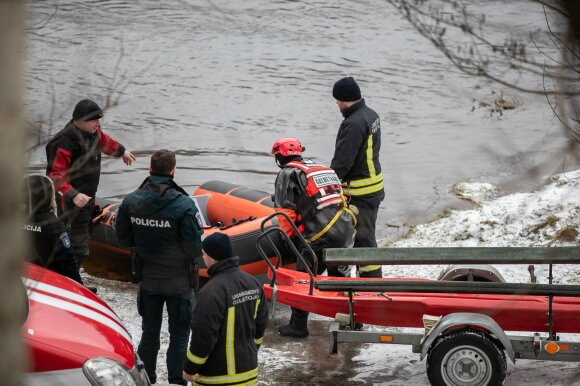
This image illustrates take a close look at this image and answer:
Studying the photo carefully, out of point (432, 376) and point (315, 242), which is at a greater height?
point (315, 242)

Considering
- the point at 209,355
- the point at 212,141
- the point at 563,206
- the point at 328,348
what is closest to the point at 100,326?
the point at 209,355

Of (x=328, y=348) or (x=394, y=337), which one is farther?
(x=328, y=348)

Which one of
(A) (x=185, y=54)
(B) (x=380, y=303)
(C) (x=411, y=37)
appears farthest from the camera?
(C) (x=411, y=37)

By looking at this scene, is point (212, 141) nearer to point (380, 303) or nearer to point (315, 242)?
point (315, 242)

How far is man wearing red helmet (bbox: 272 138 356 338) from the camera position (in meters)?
7.74

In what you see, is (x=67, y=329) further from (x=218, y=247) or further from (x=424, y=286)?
(x=424, y=286)

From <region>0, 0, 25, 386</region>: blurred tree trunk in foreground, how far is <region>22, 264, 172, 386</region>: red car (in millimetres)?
2520

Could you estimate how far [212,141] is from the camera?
18.1 m

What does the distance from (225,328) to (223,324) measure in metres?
0.03

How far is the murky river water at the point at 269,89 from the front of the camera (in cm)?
1584

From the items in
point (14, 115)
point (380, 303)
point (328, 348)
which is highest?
point (14, 115)

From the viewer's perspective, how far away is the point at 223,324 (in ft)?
17.7

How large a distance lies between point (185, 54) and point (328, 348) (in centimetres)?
1727

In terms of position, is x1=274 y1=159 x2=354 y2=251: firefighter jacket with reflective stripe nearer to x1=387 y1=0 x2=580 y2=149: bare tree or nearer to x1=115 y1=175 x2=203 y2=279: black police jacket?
x1=115 y1=175 x2=203 y2=279: black police jacket
